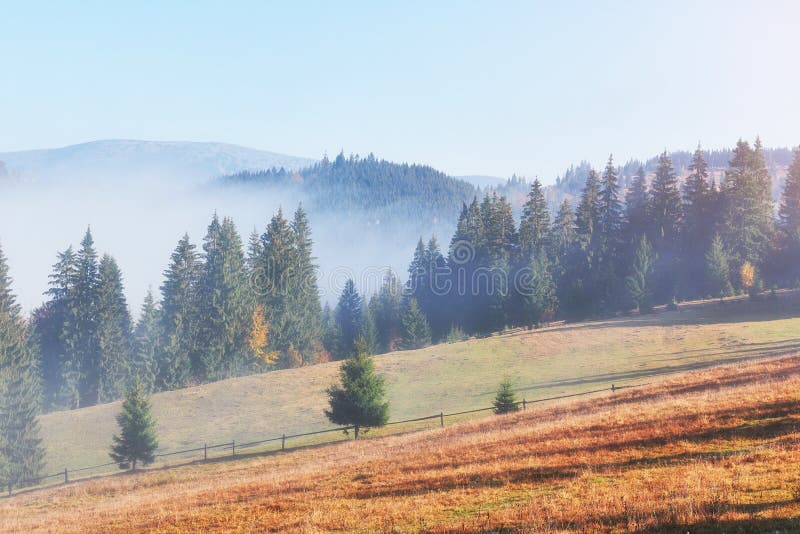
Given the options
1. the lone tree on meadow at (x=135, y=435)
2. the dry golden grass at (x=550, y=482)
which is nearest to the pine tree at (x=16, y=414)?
the lone tree on meadow at (x=135, y=435)

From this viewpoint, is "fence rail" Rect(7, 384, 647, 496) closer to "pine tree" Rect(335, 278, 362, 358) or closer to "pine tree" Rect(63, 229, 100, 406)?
"pine tree" Rect(63, 229, 100, 406)

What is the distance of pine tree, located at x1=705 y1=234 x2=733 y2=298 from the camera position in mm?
81500

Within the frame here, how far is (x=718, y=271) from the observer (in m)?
81.6

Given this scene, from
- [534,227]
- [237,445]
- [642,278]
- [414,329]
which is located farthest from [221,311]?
[642,278]

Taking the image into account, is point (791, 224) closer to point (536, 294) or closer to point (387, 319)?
point (536, 294)

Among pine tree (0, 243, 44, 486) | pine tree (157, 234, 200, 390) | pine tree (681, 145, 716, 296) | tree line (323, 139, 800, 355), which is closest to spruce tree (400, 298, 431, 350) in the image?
tree line (323, 139, 800, 355)

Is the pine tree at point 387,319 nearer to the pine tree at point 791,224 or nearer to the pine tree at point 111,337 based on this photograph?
the pine tree at point 111,337

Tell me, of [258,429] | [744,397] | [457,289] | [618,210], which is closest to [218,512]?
[744,397]

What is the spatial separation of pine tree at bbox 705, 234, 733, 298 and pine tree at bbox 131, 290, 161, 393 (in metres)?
76.4

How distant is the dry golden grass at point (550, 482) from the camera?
12.1 m

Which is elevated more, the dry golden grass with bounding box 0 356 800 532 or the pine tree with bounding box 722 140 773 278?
the pine tree with bounding box 722 140 773 278

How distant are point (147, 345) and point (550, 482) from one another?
70746 mm

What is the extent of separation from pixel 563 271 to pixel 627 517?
8767cm

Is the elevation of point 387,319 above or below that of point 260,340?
above
